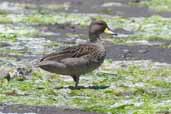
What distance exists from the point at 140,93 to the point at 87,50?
1489mm

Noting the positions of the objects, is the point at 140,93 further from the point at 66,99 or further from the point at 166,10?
the point at 166,10

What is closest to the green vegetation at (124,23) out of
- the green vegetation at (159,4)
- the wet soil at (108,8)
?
the wet soil at (108,8)

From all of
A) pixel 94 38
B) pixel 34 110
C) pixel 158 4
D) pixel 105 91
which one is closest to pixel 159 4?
pixel 158 4

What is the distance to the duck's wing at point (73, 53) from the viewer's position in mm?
15885

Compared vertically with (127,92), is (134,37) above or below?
below

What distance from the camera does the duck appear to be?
51.8 ft

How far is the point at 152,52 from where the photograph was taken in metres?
22.5

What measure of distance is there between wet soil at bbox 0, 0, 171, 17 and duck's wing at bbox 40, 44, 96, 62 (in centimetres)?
1604

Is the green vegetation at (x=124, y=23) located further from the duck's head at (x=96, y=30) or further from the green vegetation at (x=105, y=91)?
the duck's head at (x=96, y=30)

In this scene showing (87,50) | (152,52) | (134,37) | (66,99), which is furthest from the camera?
(134,37)

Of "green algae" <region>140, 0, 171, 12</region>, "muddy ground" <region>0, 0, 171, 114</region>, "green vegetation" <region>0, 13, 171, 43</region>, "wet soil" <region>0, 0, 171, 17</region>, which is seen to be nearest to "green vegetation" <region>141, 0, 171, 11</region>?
"green algae" <region>140, 0, 171, 12</region>

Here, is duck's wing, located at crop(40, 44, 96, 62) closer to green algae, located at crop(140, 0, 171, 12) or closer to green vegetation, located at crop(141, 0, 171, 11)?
green algae, located at crop(140, 0, 171, 12)

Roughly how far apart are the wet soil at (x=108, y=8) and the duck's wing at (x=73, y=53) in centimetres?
1604

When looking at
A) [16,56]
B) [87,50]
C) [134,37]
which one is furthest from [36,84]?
[134,37]
